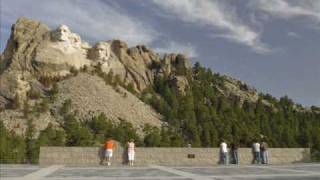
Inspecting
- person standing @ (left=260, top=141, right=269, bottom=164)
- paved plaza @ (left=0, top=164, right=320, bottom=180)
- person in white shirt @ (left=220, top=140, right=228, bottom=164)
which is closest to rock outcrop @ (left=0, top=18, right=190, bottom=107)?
person in white shirt @ (left=220, top=140, right=228, bottom=164)

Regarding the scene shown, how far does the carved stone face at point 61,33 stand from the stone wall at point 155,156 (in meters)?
57.6

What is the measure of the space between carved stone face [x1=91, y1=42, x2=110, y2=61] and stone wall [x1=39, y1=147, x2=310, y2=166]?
194 feet

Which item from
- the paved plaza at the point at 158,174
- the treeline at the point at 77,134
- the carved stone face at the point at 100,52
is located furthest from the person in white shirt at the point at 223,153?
the carved stone face at the point at 100,52

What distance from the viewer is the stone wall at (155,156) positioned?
2656 centimetres

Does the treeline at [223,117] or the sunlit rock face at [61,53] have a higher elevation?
the sunlit rock face at [61,53]

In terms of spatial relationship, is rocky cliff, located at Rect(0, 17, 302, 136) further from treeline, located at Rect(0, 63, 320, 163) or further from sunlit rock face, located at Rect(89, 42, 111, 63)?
treeline, located at Rect(0, 63, 320, 163)

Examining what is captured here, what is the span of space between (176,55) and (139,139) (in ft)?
124

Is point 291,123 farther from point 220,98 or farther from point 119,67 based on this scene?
point 119,67

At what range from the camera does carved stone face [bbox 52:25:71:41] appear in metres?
82.6

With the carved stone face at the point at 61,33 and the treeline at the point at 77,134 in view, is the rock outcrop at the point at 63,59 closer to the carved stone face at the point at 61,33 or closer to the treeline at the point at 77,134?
the carved stone face at the point at 61,33

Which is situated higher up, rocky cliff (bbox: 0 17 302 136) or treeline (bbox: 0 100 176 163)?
rocky cliff (bbox: 0 17 302 136)

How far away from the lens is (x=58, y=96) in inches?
2776

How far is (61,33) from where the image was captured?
272 feet

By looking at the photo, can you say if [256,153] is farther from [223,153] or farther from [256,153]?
[223,153]
